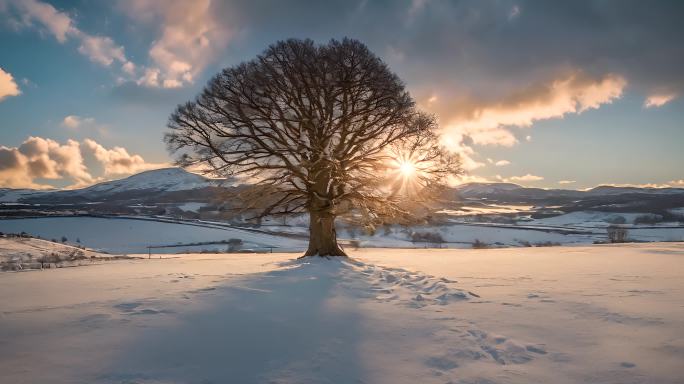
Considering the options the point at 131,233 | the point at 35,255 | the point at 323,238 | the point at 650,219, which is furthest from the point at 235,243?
the point at 650,219

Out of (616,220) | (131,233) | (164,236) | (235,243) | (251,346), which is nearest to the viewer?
(251,346)

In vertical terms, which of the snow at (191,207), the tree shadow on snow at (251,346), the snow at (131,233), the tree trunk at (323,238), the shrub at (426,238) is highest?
the snow at (191,207)

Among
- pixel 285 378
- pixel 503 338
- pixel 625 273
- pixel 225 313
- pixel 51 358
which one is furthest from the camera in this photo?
pixel 625 273

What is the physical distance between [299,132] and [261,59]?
12.1ft

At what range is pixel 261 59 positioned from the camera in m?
17.8

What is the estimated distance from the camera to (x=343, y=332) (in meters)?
6.53

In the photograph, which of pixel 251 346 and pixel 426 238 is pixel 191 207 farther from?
pixel 251 346

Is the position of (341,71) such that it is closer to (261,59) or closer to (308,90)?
(308,90)

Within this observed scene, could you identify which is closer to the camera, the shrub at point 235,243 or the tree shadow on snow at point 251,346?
the tree shadow on snow at point 251,346

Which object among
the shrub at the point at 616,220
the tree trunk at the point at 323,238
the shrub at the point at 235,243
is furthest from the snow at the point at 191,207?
the shrub at the point at 616,220

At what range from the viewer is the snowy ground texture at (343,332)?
480cm

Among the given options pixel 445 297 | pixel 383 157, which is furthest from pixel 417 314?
pixel 383 157

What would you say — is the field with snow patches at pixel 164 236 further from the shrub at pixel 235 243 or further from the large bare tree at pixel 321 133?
the large bare tree at pixel 321 133

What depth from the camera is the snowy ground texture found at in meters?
4.80
